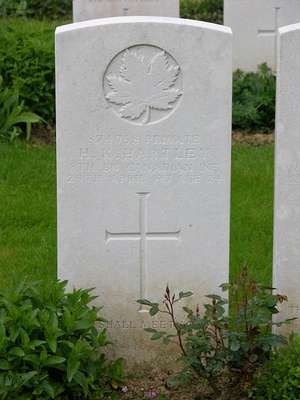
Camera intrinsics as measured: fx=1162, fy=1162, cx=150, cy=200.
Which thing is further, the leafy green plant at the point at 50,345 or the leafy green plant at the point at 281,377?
the leafy green plant at the point at 281,377

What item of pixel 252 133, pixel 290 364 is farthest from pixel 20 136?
pixel 290 364

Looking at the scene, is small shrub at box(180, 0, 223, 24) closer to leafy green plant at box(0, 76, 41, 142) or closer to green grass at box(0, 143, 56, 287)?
leafy green plant at box(0, 76, 41, 142)

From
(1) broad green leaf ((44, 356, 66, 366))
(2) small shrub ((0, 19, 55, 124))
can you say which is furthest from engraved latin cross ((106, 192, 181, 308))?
(2) small shrub ((0, 19, 55, 124))

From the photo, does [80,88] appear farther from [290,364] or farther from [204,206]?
[290,364]

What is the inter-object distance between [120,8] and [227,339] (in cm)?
589

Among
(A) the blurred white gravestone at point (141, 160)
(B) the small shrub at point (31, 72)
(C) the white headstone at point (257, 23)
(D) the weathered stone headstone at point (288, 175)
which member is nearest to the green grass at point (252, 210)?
(D) the weathered stone headstone at point (288, 175)

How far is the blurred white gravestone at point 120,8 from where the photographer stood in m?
10.4

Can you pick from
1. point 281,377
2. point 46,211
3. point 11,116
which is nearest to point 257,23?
point 11,116

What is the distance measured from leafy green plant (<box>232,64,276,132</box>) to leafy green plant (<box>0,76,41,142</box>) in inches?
66.7

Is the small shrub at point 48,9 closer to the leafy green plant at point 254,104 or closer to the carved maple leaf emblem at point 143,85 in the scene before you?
the leafy green plant at point 254,104

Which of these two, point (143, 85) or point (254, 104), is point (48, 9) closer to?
point (254, 104)

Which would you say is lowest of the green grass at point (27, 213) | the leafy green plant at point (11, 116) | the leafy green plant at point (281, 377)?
the leafy green plant at point (281, 377)

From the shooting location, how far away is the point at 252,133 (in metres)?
9.53

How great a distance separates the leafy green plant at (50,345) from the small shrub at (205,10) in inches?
327
